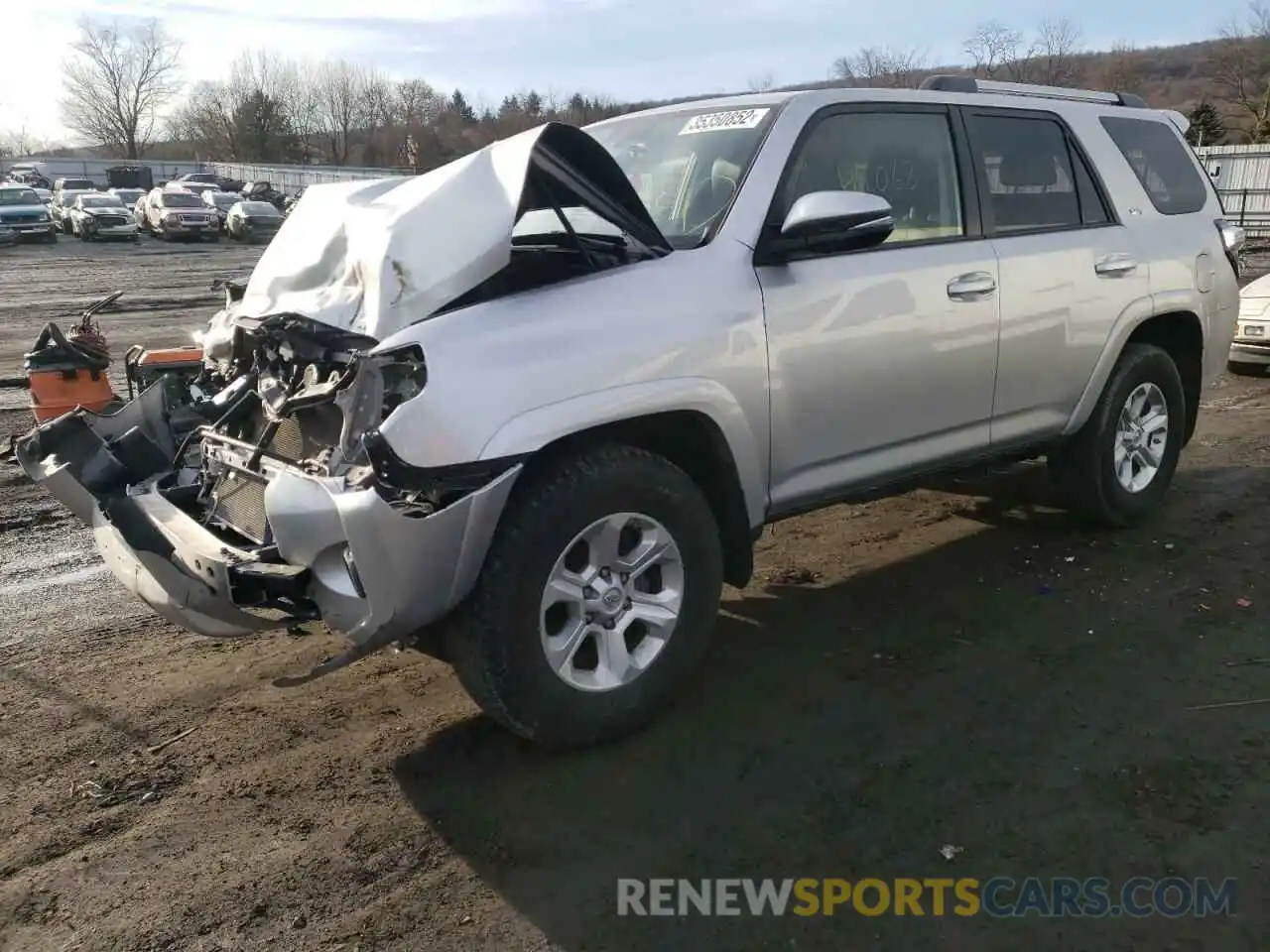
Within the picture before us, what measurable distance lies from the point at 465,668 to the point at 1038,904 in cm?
167

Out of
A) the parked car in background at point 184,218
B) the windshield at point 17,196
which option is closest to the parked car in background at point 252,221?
the parked car in background at point 184,218

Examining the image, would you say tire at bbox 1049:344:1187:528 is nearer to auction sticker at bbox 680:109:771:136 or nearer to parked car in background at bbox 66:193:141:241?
auction sticker at bbox 680:109:771:136

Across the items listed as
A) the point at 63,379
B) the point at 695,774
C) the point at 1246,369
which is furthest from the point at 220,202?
the point at 695,774

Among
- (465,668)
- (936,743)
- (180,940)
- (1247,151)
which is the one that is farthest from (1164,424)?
(1247,151)

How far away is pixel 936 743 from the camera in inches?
132

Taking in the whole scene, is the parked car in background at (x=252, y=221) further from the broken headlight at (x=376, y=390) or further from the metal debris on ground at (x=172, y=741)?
the broken headlight at (x=376, y=390)

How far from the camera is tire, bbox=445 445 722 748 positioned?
299 centimetres

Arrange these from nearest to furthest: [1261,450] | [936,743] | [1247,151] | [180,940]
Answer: [180,940]
[936,743]
[1261,450]
[1247,151]

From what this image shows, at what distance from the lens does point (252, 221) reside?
34656mm

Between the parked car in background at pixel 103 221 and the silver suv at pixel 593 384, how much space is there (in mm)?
34489

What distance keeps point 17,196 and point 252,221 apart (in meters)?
7.33

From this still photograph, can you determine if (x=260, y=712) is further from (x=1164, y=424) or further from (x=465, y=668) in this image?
(x=1164, y=424)

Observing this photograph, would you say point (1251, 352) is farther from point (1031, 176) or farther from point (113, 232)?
point (113, 232)

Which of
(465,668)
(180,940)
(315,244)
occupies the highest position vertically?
(315,244)
